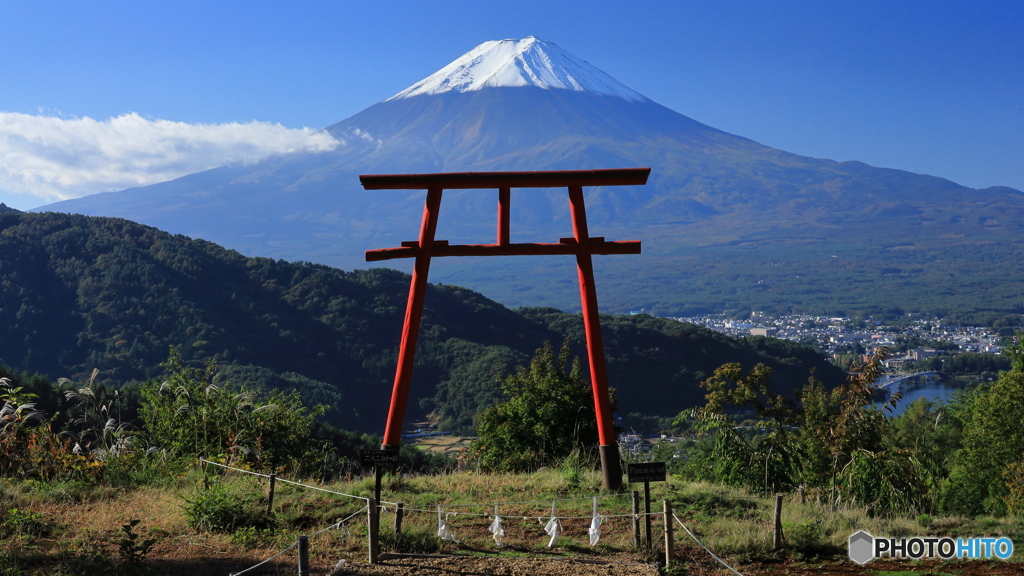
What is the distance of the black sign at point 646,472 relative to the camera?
6.29 meters

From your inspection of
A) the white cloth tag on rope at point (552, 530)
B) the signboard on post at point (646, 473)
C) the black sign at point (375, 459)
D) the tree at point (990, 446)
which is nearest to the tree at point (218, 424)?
the black sign at point (375, 459)

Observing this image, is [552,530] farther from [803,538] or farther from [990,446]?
[990,446]

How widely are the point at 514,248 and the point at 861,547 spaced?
13.3 ft

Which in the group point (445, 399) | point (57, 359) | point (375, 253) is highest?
point (375, 253)

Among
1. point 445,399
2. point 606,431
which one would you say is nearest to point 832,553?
point 606,431

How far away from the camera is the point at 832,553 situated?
6.29 metres

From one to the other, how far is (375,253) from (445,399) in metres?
37.0

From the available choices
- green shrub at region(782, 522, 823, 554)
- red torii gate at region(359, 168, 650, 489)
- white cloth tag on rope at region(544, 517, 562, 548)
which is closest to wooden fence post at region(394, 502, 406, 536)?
red torii gate at region(359, 168, 650, 489)

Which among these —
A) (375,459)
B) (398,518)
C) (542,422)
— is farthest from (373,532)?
(542,422)

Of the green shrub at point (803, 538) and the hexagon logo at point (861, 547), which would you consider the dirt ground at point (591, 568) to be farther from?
the green shrub at point (803, 538)

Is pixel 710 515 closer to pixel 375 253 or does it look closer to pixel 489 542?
pixel 489 542

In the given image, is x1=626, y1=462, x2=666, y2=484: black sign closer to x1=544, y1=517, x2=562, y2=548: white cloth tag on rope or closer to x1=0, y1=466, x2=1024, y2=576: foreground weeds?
x1=0, y1=466, x2=1024, y2=576: foreground weeds

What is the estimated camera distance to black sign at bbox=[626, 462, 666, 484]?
248 inches

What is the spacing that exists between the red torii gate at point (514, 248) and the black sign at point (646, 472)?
1.53m
